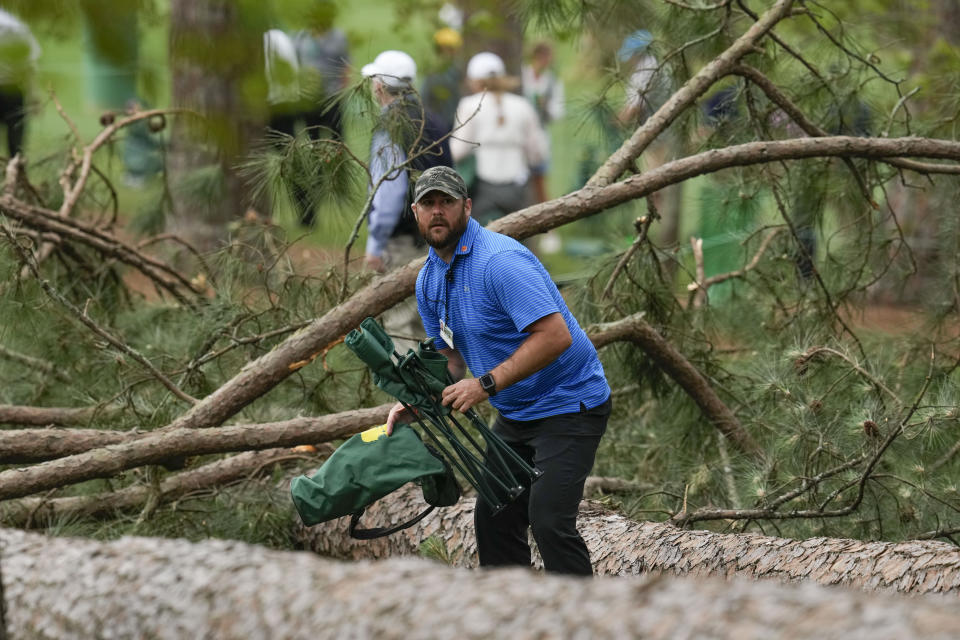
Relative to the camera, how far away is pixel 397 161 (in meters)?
4.34

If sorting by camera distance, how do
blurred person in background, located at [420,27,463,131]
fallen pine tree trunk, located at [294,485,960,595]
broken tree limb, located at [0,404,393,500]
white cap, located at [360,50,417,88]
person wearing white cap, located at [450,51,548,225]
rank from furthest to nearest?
blurred person in background, located at [420,27,463,131] → person wearing white cap, located at [450,51,548,225] → white cap, located at [360,50,417,88] → broken tree limb, located at [0,404,393,500] → fallen pine tree trunk, located at [294,485,960,595]

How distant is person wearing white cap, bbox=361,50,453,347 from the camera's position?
14.1ft

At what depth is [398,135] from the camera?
4289mm

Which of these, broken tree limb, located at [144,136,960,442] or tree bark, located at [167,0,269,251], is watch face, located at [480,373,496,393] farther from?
broken tree limb, located at [144,136,960,442]

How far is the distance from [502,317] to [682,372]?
1.37 metres

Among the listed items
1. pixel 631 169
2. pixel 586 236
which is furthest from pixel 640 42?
pixel 586 236

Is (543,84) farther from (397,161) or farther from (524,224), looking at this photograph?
(524,224)

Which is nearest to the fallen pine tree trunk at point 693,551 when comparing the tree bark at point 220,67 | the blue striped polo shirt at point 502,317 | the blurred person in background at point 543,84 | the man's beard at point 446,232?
the blue striped polo shirt at point 502,317

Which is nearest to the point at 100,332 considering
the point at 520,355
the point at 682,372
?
the point at 520,355

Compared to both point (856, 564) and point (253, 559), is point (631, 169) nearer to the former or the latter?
point (856, 564)

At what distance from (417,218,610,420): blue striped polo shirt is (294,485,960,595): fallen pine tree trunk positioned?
46 cm

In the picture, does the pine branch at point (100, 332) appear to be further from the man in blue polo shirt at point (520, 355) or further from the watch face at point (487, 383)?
the watch face at point (487, 383)

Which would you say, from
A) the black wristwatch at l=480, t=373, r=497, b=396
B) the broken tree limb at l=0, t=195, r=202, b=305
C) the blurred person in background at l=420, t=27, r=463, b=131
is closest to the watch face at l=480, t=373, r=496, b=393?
the black wristwatch at l=480, t=373, r=497, b=396

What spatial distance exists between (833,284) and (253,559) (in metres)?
3.47
